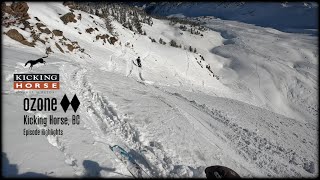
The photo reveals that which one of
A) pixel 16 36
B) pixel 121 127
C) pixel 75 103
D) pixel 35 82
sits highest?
pixel 16 36

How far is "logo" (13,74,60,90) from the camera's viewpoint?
1507cm

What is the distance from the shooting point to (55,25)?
40531mm

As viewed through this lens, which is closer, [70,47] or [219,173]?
[219,173]

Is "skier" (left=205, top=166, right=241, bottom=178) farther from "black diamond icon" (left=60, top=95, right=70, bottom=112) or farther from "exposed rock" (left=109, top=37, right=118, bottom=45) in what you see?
"exposed rock" (left=109, top=37, right=118, bottom=45)

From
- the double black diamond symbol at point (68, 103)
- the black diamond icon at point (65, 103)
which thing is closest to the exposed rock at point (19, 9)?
the double black diamond symbol at point (68, 103)

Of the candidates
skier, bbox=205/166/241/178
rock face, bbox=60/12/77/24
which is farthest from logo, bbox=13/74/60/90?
rock face, bbox=60/12/77/24

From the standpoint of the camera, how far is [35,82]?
16.0 m

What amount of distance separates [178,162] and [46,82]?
965 centimetres

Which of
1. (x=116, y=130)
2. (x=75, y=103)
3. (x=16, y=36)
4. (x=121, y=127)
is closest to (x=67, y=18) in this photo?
(x=16, y=36)

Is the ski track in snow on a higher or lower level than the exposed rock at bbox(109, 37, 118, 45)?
higher

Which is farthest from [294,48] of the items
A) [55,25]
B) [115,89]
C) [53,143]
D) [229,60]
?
[53,143]

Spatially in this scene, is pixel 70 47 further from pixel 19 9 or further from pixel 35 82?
pixel 35 82

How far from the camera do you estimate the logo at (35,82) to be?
15070mm

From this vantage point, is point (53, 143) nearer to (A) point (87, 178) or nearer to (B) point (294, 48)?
(A) point (87, 178)
